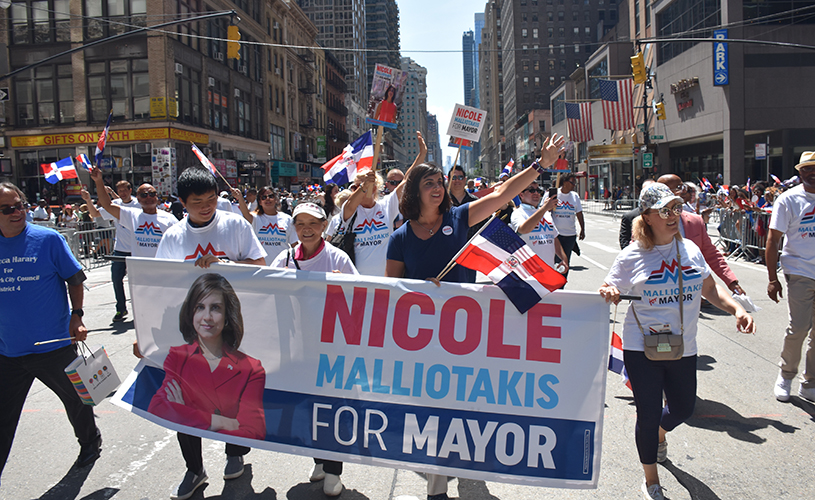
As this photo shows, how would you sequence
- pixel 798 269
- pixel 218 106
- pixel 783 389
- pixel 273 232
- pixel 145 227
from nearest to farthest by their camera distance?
pixel 798 269, pixel 783 389, pixel 145 227, pixel 273 232, pixel 218 106

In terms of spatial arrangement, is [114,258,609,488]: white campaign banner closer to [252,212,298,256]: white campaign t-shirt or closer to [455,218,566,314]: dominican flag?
[455,218,566,314]: dominican flag

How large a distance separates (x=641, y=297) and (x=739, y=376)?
3168mm

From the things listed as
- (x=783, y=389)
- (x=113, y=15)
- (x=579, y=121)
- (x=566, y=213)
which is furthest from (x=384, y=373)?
(x=579, y=121)

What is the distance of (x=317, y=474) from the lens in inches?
150

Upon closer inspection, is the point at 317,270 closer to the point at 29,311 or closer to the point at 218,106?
the point at 29,311

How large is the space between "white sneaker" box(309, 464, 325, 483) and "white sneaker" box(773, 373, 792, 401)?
13.1 feet

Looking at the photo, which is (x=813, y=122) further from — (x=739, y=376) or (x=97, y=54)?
(x=97, y=54)

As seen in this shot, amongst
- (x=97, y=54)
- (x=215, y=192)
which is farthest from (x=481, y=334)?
(x=97, y=54)

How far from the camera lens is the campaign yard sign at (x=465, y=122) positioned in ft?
29.7

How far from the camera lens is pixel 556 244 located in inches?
313

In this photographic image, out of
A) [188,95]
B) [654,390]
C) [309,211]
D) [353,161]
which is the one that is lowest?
[654,390]

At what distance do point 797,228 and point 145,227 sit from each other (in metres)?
7.10

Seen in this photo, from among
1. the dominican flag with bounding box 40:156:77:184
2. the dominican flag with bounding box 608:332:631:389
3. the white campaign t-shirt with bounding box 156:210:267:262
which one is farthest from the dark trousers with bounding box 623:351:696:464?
the dominican flag with bounding box 40:156:77:184

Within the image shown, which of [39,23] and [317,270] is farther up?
[39,23]
